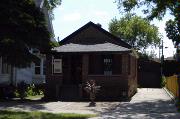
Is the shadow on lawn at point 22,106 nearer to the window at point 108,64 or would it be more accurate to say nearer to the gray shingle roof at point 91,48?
the gray shingle roof at point 91,48

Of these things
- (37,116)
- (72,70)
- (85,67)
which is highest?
(85,67)

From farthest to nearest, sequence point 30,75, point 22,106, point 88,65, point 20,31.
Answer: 1. point 30,75
2. point 88,65
3. point 22,106
4. point 20,31

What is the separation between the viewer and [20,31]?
20969 mm

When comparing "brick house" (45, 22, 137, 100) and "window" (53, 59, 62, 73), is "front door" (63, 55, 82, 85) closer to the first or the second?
"brick house" (45, 22, 137, 100)

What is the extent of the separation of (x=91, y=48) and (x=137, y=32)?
201 feet

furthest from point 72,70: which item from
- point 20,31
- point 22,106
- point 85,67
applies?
point 20,31

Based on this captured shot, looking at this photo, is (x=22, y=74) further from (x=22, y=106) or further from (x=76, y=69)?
(x=22, y=106)

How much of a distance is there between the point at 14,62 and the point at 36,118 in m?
4.53

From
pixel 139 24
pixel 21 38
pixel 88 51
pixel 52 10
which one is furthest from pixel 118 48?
pixel 139 24

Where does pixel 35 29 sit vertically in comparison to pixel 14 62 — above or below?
above

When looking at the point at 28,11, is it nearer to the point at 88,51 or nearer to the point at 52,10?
the point at 88,51

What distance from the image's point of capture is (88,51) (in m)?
26.8

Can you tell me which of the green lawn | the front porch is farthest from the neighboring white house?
the green lawn

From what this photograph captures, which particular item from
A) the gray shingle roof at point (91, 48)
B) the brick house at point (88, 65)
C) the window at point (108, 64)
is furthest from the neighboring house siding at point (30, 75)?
the window at point (108, 64)
